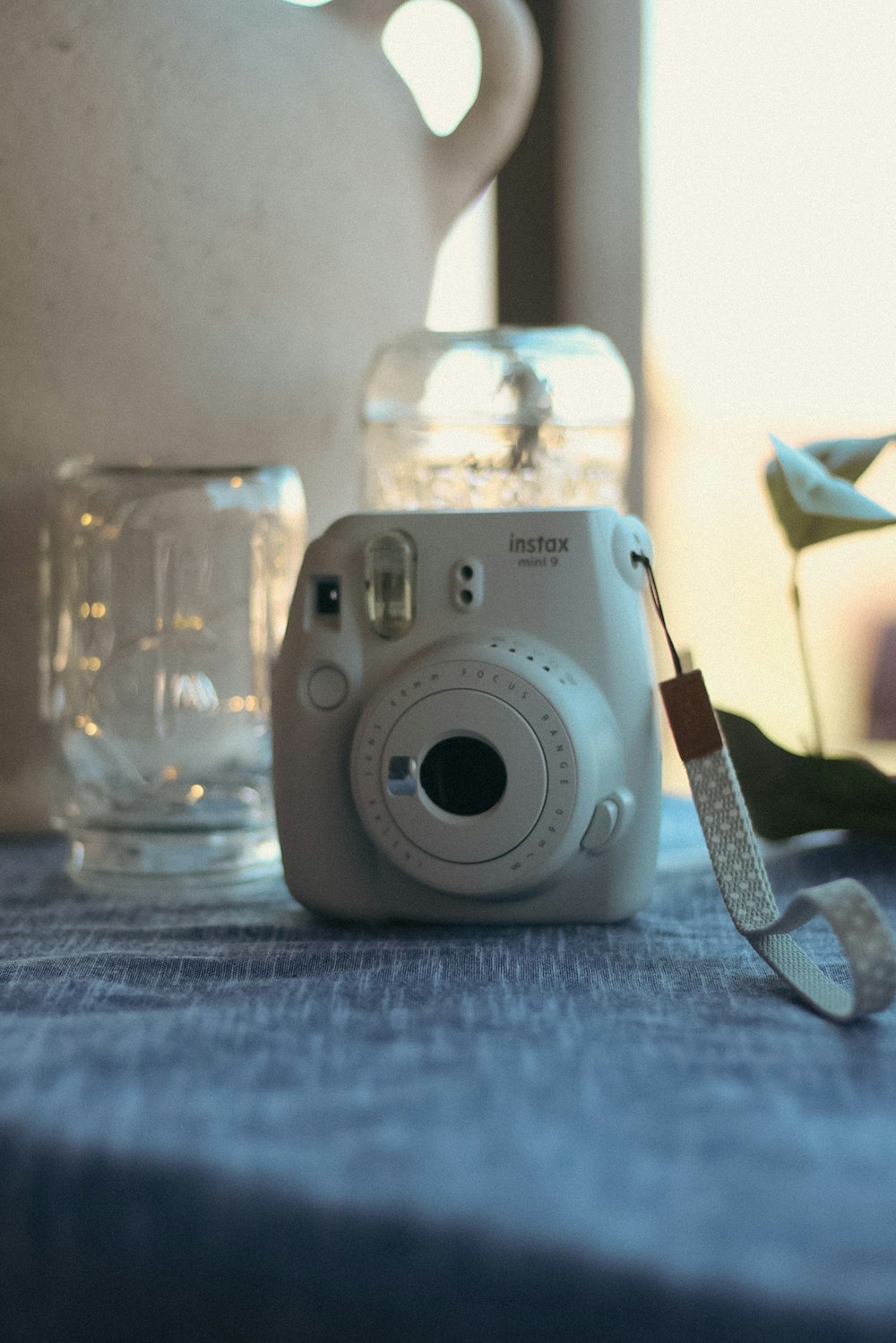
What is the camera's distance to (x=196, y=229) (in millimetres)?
764

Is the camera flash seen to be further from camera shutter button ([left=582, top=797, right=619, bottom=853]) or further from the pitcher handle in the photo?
the pitcher handle

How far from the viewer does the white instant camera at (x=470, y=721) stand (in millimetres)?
532

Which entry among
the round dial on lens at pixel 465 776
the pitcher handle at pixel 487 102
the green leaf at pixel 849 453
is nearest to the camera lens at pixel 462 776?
the round dial on lens at pixel 465 776

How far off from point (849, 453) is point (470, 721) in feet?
1.07

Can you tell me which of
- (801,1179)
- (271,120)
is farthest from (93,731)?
(801,1179)

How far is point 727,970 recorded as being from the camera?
19.4 inches

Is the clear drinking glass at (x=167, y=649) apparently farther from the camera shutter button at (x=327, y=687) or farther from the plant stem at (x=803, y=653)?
the plant stem at (x=803, y=653)

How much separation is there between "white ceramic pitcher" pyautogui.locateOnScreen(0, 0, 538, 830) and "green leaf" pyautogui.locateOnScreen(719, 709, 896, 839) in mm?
305

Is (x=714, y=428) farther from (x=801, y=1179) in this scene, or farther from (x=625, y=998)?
(x=801, y=1179)

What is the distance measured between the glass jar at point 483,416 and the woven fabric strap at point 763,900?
22 cm

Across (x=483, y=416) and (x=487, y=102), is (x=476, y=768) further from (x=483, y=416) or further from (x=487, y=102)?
(x=487, y=102)

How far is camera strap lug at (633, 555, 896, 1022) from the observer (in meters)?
0.42

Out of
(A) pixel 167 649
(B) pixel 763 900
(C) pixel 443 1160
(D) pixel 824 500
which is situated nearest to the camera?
(C) pixel 443 1160

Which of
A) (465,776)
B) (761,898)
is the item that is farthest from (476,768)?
(761,898)
